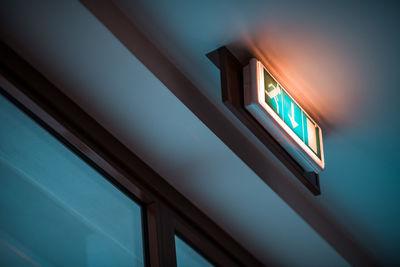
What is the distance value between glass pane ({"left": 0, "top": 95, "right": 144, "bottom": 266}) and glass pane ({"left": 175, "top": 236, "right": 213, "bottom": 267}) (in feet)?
1.02

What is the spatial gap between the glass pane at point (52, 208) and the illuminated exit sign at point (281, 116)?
872 millimetres

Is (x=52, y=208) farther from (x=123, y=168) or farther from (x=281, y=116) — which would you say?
(x=281, y=116)

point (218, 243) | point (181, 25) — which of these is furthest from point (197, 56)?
point (218, 243)

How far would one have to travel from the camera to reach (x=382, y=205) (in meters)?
3.60

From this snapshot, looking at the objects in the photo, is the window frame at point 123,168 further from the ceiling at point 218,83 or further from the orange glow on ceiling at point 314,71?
the orange glow on ceiling at point 314,71

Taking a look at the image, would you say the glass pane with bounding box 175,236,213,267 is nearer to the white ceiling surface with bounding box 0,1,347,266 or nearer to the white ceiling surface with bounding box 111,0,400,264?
the white ceiling surface with bounding box 0,1,347,266

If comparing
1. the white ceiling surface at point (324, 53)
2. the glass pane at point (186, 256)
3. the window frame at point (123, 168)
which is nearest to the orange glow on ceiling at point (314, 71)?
the white ceiling surface at point (324, 53)

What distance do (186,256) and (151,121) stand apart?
840 millimetres

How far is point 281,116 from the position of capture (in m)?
2.65

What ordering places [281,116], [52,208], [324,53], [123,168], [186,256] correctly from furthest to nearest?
1. [186,256]
2. [123,168]
3. [324,53]
4. [281,116]
5. [52,208]

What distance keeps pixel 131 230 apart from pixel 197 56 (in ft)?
3.13

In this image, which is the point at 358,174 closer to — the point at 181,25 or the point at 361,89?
the point at 361,89

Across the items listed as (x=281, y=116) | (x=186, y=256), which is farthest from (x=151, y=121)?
(x=186, y=256)

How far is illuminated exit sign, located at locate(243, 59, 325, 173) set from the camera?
8.40 feet
